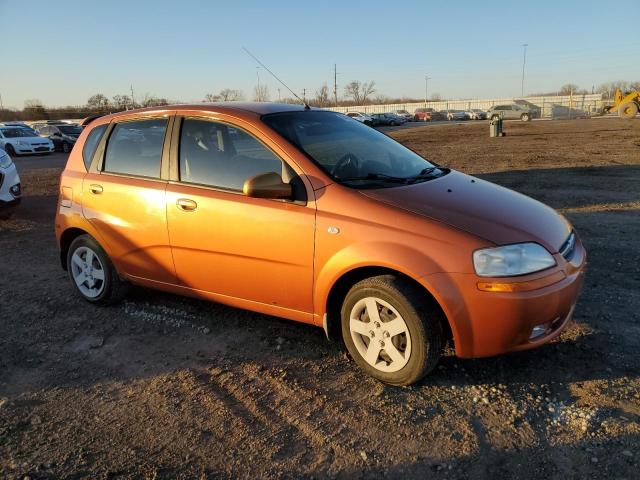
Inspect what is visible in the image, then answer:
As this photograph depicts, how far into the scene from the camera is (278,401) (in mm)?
3039

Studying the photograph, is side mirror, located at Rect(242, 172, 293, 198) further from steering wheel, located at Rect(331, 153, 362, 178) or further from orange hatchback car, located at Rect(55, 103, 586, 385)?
steering wheel, located at Rect(331, 153, 362, 178)

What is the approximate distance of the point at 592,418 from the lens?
2768mm

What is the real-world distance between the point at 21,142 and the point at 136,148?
22314 millimetres

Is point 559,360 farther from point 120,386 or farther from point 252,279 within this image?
point 120,386

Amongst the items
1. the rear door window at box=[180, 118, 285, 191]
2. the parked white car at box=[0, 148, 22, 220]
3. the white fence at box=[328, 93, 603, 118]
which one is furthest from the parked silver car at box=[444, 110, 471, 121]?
the rear door window at box=[180, 118, 285, 191]

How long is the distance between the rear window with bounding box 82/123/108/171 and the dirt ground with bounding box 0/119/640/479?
1.34 m

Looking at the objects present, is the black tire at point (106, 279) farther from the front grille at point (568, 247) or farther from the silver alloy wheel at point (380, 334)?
the front grille at point (568, 247)

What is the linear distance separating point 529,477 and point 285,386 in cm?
149

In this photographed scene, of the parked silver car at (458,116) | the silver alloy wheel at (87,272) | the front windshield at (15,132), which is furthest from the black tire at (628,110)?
the silver alloy wheel at (87,272)

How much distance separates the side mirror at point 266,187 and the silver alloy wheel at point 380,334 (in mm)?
861

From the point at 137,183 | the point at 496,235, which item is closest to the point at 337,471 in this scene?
the point at 496,235

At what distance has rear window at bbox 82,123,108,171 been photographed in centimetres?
452

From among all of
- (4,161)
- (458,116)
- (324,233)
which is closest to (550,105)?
(458,116)

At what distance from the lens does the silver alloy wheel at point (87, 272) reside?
4.51 m
